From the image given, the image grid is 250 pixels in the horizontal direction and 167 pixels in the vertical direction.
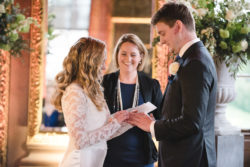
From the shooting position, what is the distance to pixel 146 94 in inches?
87.2

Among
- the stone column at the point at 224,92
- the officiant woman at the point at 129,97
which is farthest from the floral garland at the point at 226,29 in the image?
the officiant woman at the point at 129,97

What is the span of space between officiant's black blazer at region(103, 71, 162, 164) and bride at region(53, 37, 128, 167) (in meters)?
0.41

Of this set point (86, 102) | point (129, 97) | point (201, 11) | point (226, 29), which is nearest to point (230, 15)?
point (226, 29)

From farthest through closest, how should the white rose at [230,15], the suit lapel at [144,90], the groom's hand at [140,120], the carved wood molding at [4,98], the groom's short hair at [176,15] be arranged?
the carved wood molding at [4,98] → the white rose at [230,15] → the suit lapel at [144,90] → the groom's hand at [140,120] → the groom's short hair at [176,15]

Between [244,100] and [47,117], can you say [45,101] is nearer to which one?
[47,117]

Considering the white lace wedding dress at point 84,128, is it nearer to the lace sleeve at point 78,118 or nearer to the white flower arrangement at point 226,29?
the lace sleeve at point 78,118

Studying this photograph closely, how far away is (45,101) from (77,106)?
1680 millimetres

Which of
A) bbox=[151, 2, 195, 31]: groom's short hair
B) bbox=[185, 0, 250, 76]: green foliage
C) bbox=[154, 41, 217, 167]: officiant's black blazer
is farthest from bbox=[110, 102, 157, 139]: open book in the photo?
bbox=[185, 0, 250, 76]: green foliage

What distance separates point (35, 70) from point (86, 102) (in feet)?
5.32

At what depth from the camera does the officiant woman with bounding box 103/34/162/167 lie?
204cm

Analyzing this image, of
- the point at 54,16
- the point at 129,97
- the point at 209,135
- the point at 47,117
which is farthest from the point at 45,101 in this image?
the point at 209,135

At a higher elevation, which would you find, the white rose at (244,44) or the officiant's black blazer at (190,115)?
the white rose at (244,44)

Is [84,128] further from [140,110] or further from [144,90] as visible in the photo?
[144,90]

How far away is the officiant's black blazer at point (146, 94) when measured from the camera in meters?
2.09
